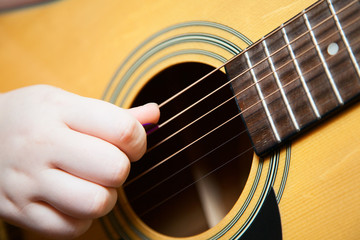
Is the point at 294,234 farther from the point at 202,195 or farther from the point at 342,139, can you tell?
the point at 202,195

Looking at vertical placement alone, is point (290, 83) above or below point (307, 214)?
above

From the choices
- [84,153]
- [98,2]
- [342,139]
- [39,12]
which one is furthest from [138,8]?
[342,139]

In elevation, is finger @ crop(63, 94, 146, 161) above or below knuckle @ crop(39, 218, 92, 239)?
above

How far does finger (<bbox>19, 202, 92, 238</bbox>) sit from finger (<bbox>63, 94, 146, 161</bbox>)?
0.13m

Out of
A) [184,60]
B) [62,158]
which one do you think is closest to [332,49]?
[184,60]

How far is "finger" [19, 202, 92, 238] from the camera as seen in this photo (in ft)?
1.58

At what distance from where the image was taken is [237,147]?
788 mm

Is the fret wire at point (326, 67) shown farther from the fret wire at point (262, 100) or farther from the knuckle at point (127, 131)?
the knuckle at point (127, 131)

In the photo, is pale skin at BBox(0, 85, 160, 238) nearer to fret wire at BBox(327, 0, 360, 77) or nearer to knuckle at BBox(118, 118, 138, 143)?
knuckle at BBox(118, 118, 138, 143)

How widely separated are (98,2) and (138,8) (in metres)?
0.10

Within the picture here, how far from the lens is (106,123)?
1.50ft

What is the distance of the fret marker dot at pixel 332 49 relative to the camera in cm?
45

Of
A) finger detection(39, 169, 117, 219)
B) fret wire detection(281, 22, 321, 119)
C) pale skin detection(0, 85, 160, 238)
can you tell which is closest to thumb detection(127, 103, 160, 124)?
pale skin detection(0, 85, 160, 238)

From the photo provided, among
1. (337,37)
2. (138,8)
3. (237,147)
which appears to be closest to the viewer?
(337,37)
